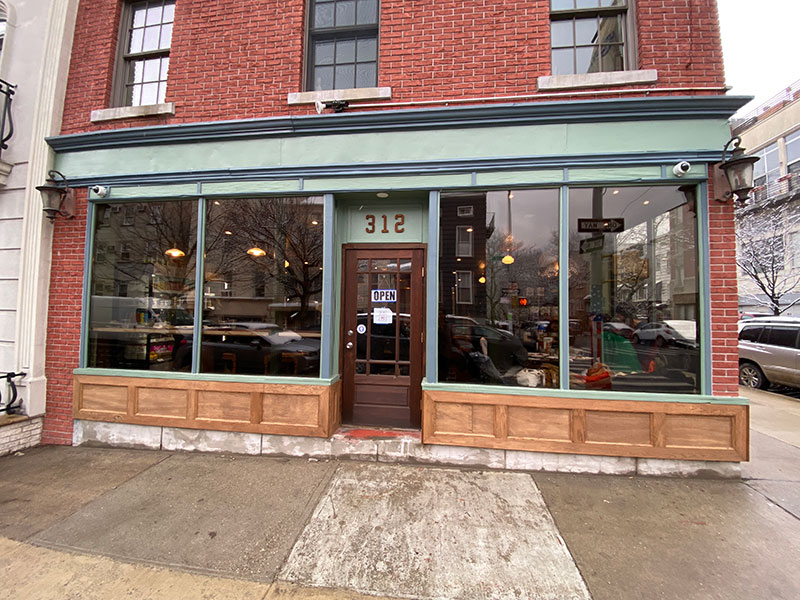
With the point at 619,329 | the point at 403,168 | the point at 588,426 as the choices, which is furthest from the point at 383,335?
the point at 619,329

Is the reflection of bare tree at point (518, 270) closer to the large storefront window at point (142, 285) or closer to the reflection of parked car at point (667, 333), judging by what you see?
the reflection of parked car at point (667, 333)

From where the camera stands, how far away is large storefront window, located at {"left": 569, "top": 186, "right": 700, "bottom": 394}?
387cm

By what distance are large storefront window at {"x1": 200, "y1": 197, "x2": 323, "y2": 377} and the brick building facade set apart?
0.03 m

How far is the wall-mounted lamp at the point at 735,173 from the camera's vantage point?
3.41m

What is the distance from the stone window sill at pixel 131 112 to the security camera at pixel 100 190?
99cm

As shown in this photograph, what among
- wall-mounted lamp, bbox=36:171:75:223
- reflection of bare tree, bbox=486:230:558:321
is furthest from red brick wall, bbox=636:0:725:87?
wall-mounted lamp, bbox=36:171:75:223

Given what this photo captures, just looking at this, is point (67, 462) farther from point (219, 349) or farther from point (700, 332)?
point (700, 332)

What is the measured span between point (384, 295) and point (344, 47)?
11.6ft

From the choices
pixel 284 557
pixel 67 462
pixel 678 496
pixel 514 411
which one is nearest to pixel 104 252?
pixel 67 462

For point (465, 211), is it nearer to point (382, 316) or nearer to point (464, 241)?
point (464, 241)

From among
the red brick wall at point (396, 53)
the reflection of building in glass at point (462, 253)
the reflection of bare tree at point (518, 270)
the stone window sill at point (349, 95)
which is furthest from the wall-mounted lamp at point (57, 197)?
the reflection of bare tree at point (518, 270)

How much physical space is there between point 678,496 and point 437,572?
2.66 metres

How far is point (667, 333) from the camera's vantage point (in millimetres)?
3984

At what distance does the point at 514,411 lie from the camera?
12.6 feet
